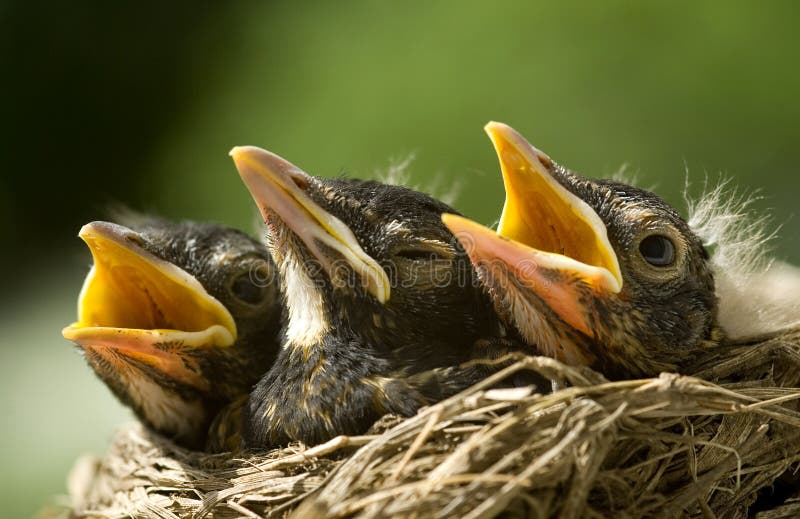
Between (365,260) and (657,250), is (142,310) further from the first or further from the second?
(657,250)

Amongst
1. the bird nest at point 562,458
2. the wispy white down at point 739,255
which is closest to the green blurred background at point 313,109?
the wispy white down at point 739,255

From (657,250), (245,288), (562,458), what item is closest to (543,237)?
(657,250)

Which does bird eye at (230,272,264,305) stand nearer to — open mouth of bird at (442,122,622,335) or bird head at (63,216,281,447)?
bird head at (63,216,281,447)

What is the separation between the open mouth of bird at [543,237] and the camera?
98 centimetres

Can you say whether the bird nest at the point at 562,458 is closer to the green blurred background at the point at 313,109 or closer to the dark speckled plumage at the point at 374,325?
the dark speckled plumage at the point at 374,325

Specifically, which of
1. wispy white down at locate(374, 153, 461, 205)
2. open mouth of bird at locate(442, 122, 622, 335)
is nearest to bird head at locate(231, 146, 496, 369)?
open mouth of bird at locate(442, 122, 622, 335)

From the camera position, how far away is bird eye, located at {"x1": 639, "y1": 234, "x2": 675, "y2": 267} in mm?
1082

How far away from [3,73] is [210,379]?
6.45 ft

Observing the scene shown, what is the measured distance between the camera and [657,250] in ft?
3.57

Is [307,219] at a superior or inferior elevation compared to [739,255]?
superior

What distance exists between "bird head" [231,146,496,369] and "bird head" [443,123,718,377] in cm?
9

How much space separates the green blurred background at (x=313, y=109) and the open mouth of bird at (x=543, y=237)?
0.47 m

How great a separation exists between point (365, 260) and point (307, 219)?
3.8 inches

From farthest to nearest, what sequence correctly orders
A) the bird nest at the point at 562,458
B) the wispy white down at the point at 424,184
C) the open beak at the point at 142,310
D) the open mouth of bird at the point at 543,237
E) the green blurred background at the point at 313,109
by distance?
1. the green blurred background at the point at 313,109
2. the wispy white down at the point at 424,184
3. the open beak at the point at 142,310
4. the open mouth of bird at the point at 543,237
5. the bird nest at the point at 562,458
